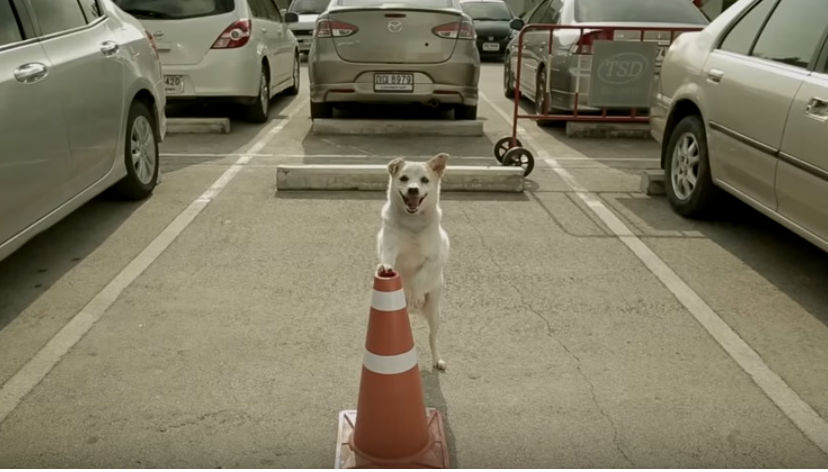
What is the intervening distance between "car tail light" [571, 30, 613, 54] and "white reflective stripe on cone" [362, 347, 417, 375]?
6373 millimetres

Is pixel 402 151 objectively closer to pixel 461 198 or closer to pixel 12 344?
pixel 461 198

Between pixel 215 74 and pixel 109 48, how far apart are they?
10.8ft

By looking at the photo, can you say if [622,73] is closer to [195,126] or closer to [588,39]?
[588,39]

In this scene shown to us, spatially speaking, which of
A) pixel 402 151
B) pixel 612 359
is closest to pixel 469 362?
pixel 612 359

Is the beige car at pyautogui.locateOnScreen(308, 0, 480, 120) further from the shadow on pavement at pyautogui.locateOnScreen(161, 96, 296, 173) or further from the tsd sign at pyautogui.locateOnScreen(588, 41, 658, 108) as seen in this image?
the tsd sign at pyautogui.locateOnScreen(588, 41, 658, 108)

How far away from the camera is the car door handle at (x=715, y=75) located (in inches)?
217

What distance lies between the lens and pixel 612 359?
3.76 meters

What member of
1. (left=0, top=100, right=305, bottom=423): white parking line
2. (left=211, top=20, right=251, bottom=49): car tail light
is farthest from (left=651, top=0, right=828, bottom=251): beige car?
(left=211, top=20, right=251, bottom=49): car tail light

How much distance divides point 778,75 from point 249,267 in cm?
344

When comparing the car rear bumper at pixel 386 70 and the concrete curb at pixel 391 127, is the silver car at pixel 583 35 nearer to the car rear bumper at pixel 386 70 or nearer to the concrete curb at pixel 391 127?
the car rear bumper at pixel 386 70

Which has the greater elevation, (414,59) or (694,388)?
(414,59)

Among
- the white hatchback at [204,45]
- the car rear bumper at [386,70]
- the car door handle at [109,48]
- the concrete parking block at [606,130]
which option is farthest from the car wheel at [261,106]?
the car door handle at [109,48]

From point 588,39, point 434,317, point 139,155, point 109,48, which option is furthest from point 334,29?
point 434,317

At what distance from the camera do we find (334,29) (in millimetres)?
8492
